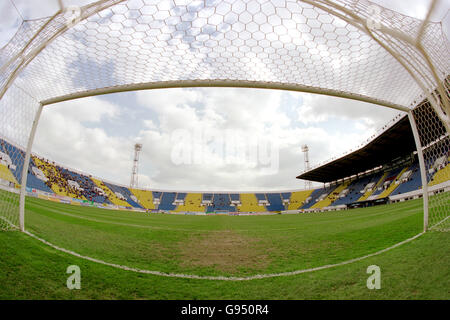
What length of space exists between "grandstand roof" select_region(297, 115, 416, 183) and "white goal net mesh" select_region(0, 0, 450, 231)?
20.2 m

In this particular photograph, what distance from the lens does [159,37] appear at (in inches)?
163

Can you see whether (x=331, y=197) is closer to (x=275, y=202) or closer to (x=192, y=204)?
(x=275, y=202)

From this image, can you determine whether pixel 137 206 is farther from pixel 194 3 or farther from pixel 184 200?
pixel 194 3

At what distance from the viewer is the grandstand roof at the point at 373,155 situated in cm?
2270

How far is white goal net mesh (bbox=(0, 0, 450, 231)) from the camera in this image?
11.1 ft

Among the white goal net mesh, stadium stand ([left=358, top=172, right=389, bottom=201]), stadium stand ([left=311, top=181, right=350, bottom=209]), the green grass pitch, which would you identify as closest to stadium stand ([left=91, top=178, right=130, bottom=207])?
stadium stand ([left=311, top=181, right=350, bottom=209])

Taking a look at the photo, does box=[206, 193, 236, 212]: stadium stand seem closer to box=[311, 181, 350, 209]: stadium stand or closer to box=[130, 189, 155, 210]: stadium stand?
box=[130, 189, 155, 210]: stadium stand

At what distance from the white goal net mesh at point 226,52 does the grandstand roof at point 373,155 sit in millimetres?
20154

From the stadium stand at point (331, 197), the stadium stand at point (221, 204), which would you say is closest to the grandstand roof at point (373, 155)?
the stadium stand at point (331, 197)

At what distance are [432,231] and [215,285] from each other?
544 cm
